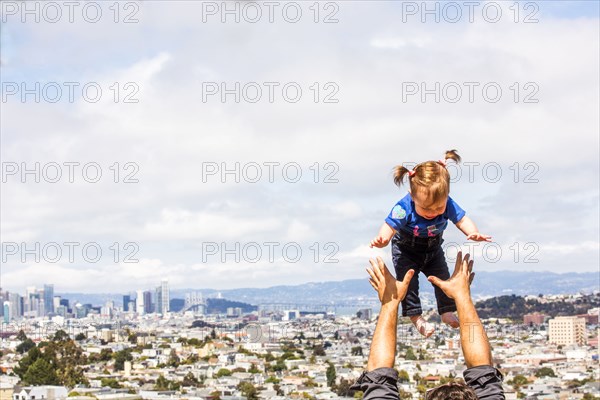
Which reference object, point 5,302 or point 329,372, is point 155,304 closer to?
point 5,302

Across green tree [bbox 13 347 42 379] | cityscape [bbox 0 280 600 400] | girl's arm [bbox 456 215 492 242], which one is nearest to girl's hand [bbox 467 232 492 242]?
girl's arm [bbox 456 215 492 242]

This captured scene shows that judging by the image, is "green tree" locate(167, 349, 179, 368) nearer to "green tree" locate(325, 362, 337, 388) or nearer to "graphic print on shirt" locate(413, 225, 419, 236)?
"green tree" locate(325, 362, 337, 388)

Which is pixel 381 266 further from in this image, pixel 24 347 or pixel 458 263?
pixel 24 347

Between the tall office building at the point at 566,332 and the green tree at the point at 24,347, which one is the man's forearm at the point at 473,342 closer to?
the green tree at the point at 24,347

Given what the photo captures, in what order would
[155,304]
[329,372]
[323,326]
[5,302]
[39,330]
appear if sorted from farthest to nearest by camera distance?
[155,304] < [5,302] < [323,326] < [39,330] < [329,372]

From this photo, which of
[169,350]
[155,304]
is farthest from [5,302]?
[169,350]

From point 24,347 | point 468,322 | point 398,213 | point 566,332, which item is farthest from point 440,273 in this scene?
point 566,332
